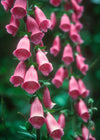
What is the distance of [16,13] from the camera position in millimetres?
1854

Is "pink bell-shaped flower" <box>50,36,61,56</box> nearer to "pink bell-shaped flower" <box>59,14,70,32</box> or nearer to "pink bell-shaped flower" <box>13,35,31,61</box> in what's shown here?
"pink bell-shaped flower" <box>59,14,70,32</box>

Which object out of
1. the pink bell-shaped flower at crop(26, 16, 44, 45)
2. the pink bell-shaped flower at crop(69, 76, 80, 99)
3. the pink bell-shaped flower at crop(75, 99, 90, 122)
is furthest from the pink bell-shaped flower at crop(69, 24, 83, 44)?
the pink bell-shaped flower at crop(26, 16, 44, 45)

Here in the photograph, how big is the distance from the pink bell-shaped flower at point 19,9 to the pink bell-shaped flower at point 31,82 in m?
0.46

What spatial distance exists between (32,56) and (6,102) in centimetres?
211

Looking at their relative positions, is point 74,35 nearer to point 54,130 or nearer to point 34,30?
point 34,30

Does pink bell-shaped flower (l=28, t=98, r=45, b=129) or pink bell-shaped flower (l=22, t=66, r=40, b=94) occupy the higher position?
pink bell-shaped flower (l=22, t=66, r=40, b=94)

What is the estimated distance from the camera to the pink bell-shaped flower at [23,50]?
1832 mm

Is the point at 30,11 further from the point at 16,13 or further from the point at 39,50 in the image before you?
the point at 39,50

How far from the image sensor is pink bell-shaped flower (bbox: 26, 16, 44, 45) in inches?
73.5

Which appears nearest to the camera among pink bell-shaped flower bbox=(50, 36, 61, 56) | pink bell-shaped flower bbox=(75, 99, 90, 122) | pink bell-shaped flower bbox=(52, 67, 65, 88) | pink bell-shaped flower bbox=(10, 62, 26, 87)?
pink bell-shaped flower bbox=(10, 62, 26, 87)

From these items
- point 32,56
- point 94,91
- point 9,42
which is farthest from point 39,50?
point 9,42

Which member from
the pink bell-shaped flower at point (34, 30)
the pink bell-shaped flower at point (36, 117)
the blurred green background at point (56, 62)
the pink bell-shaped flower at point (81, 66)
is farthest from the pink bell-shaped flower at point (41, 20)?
→ the blurred green background at point (56, 62)

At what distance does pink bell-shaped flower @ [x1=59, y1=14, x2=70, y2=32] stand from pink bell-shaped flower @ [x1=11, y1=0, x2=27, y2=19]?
3.16 feet

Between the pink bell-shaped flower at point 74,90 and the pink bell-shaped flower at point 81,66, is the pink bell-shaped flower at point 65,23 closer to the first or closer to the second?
the pink bell-shaped flower at point 81,66
